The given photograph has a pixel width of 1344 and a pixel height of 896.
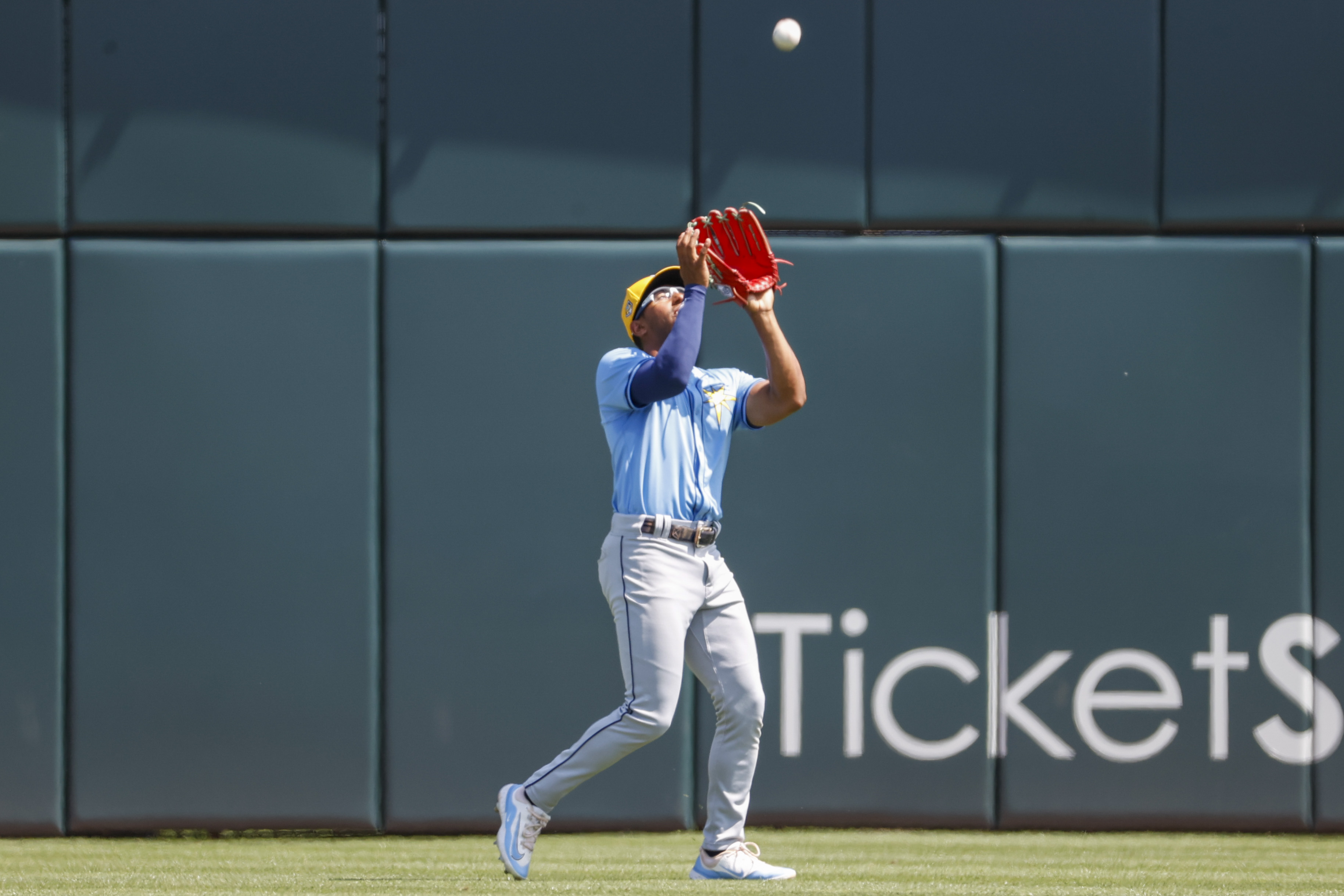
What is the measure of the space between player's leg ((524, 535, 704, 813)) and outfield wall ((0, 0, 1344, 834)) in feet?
3.73

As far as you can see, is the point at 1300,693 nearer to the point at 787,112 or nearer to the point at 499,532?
the point at 787,112

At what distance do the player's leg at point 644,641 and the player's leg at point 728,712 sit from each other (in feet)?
0.20

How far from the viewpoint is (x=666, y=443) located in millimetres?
3152

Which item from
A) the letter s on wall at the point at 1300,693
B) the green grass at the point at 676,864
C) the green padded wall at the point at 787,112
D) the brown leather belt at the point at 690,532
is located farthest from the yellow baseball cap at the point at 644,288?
the letter s on wall at the point at 1300,693

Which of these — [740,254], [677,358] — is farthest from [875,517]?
[677,358]

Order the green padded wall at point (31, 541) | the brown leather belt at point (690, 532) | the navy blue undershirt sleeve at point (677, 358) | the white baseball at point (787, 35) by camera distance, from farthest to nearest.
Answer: the green padded wall at point (31, 541) < the white baseball at point (787, 35) < the brown leather belt at point (690, 532) < the navy blue undershirt sleeve at point (677, 358)

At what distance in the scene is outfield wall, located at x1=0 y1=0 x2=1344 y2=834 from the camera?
4207 millimetres

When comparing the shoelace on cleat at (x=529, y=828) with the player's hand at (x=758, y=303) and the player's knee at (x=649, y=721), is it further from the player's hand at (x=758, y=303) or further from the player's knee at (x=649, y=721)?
the player's hand at (x=758, y=303)

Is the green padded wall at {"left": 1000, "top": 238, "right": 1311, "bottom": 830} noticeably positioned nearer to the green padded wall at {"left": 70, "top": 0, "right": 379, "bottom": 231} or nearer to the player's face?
the player's face

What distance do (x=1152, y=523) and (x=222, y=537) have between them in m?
3.04

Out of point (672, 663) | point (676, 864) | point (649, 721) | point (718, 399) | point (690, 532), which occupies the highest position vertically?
point (718, 399)

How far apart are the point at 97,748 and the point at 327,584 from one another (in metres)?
0.92

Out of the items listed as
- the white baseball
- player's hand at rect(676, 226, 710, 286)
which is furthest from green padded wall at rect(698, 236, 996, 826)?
player's hand at rect(676, 226, 710, 286)

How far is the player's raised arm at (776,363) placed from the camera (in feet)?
10.2
